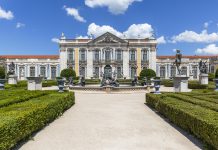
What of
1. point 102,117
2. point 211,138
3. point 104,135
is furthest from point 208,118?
point 102,117

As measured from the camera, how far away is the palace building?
188 feet

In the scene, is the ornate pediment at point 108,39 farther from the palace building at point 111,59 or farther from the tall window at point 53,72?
the tall window at point 53,72

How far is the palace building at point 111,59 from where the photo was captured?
57.4 metres

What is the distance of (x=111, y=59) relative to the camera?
5741cm

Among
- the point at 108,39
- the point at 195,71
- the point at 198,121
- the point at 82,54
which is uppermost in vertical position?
the point at 108,39

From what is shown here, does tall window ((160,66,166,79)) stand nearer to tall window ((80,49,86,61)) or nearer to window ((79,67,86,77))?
window ((79,67,86,77))

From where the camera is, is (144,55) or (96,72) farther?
(144,55)

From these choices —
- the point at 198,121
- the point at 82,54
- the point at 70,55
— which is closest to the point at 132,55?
the point at 82,54

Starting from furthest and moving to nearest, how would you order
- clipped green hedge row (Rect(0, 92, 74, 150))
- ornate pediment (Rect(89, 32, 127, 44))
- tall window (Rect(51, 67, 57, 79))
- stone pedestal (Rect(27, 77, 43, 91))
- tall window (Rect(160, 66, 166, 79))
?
1. tall window (Rect(51, 67, 57, 79))
2. tall window (Rect(160, 66, 166, 79))
3. ornate pediment (Rect(89, 32, 127, 44))
4. stone pedestal (Rect(27, 77, 43, 91))
5. clipped green hedge row (Rect(0, 92, 74, 150))

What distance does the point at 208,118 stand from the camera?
607 centimetres

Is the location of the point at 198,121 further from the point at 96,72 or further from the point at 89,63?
the point at 89,63

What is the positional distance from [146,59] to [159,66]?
3283mm

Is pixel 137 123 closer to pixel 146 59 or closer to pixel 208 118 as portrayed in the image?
pixel 208 118

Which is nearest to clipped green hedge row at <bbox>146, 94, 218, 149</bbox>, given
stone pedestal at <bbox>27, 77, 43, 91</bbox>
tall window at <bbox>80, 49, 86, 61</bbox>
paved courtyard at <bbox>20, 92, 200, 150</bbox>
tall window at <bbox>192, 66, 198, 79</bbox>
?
paved courtyard at <bbox>20, 92, 200, 150</bbox>
